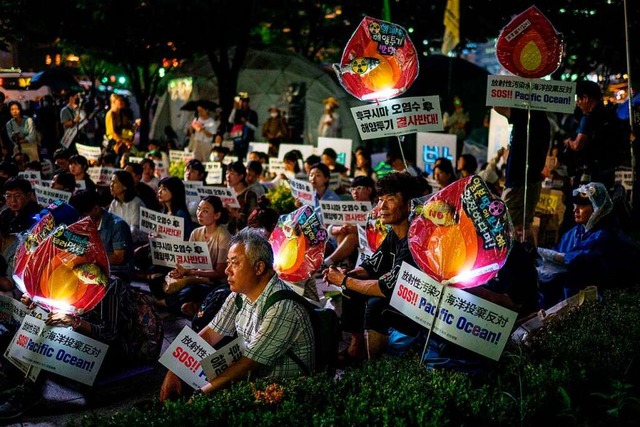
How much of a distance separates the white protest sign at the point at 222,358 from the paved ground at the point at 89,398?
1298mm

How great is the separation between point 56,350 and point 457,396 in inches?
118

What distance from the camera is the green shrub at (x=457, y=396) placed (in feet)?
13.2

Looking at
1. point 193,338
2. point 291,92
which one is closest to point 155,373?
point 193,338

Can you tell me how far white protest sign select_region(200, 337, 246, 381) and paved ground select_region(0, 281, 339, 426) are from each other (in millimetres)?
1298

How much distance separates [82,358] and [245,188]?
17.5ft

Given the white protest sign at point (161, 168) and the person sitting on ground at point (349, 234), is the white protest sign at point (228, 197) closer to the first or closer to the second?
the person sitting on ground at point (349, 234)

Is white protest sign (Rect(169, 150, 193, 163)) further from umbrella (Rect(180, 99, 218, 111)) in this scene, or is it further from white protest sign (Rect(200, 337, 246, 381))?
white protest sign (Rect(200, 337, 246, 381))

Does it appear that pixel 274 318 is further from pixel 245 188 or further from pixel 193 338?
pixel 245 188

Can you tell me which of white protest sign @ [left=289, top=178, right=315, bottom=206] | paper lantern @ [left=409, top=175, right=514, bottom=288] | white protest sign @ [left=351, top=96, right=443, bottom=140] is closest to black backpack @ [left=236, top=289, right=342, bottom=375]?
paper lantern @ [left=409, top=175, right=514, bottom=288]

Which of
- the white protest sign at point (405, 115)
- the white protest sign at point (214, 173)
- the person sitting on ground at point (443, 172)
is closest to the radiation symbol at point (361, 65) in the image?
the white protest sign at point (405, 115)

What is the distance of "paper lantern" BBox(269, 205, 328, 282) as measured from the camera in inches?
261

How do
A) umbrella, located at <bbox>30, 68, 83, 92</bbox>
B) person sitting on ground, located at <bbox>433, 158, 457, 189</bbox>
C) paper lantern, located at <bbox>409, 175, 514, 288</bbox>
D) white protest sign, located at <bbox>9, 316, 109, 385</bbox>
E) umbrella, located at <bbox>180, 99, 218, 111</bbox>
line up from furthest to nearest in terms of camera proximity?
umbrella, located at <bbox>30, 68, 83, 92</bbox>
umbrella, located at <bbox>180, 99, 218, 111</bbox>
person sitting on ground, located at <bbox>433, 158, 457, 189</bbox>
white protest sign, located at <bbox>9, 316, 109, 385</bbox>
paper lantern, located at <bbox>409, 175, 514, 288</bbox>

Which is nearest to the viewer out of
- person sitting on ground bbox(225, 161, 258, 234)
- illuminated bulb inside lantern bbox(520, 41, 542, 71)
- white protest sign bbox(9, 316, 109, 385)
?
white protest sign bbox(9, 316, 109, 385)

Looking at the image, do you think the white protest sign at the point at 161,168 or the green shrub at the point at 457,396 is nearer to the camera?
the green shrub at the point at 457,396
